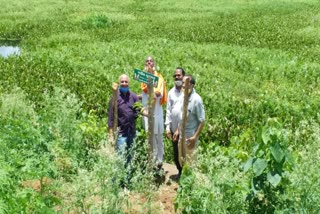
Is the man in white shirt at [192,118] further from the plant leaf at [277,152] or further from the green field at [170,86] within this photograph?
the plant leaf at [277,152]

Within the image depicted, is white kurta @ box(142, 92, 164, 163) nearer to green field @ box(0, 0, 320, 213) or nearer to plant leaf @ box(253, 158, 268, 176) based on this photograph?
green field @ box(0, 0, 320, 213)

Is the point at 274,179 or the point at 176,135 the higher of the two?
the point at 274,179

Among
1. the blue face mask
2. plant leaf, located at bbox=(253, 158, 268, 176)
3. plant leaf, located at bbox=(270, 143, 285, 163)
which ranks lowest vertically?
plant leaf, located at bbox=(253, 158, 268, 176)

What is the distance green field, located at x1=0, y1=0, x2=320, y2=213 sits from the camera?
16.5 ft

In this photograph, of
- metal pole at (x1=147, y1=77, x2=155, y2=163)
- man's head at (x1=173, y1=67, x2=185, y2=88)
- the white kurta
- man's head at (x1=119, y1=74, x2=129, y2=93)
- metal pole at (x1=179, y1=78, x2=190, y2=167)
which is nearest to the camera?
metal pole at (x1=147, y1=77, x2=155, y2=163)

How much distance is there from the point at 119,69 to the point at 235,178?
11.0 meters

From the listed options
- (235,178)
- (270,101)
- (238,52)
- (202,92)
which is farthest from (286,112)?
(238,52)

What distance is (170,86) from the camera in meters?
13.7

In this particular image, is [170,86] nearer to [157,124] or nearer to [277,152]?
[157,124]

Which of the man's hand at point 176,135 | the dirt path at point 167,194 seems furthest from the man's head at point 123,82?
the dirt path at point 167,194

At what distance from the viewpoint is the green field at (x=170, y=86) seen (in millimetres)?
5031

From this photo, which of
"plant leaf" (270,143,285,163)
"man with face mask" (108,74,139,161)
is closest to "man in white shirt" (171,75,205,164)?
"man with face mask" (108,74,139,161)

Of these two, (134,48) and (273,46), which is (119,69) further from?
(273,46)

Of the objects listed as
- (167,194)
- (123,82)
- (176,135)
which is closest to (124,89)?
(123,82)
